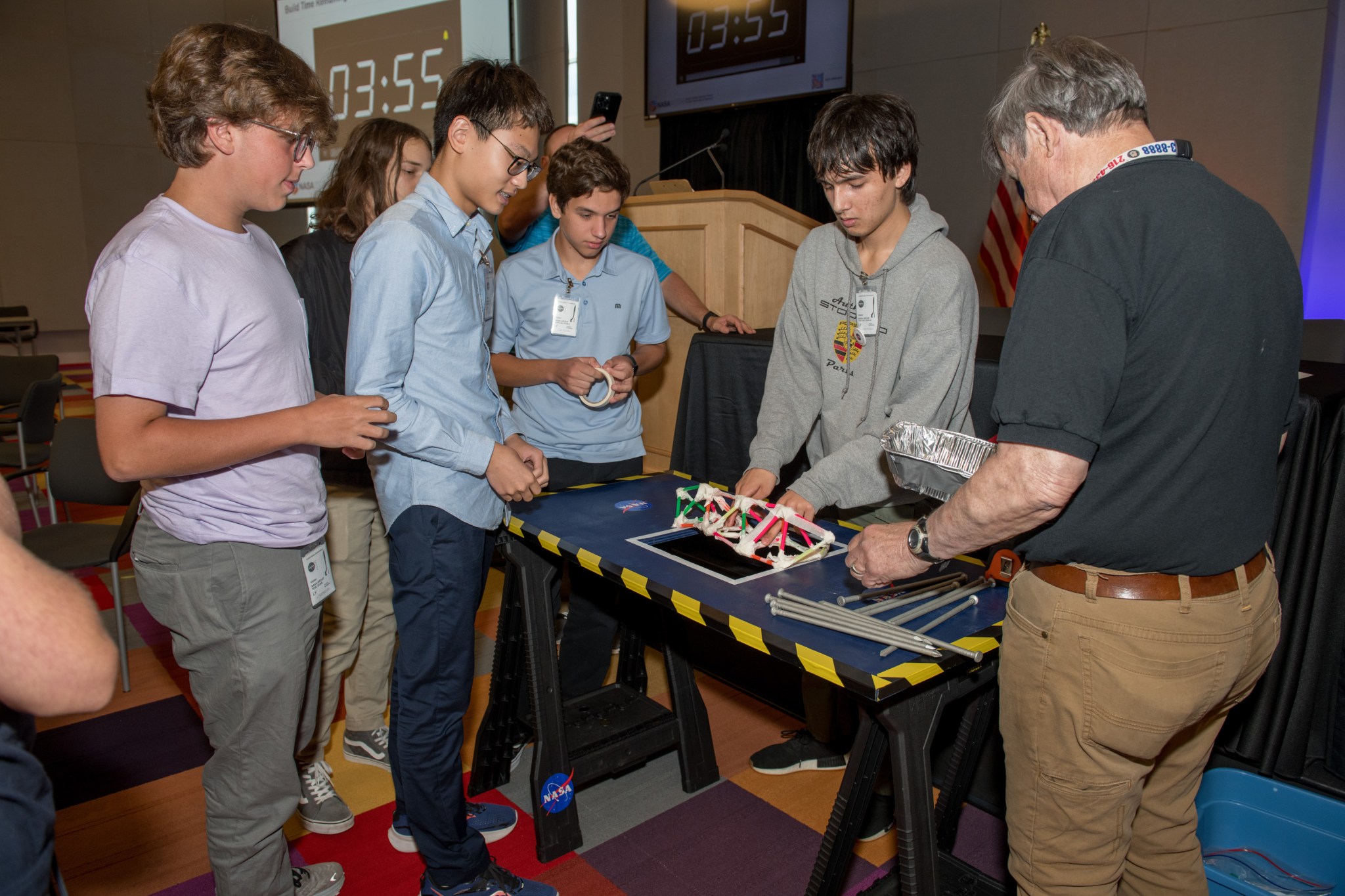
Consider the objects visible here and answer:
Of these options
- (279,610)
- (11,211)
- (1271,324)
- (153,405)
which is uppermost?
(11,211)

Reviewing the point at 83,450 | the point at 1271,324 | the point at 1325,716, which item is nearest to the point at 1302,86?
the point at 1325,716

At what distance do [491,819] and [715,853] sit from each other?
55 centimetres

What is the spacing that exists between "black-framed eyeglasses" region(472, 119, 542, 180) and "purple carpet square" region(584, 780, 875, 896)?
152 cm

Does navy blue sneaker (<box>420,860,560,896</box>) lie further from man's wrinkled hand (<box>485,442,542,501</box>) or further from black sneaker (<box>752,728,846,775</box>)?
man's wrinkled hand (<box>485,442,542,501</box>)

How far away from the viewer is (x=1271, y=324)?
41.3 inches

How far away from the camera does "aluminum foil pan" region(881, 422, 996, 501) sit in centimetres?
126

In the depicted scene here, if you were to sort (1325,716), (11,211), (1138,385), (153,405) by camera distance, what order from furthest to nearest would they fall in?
(11,211) → (1325,716) → (153,405) → (1138,385)

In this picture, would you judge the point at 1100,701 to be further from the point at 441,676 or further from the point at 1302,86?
the point at 1302,86

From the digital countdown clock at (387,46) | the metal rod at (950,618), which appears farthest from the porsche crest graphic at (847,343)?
the digital countdown clock at (387,46)

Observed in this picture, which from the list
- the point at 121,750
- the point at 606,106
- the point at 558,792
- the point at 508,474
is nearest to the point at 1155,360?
the point at 508,474

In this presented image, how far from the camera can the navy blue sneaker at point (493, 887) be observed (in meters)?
1.68

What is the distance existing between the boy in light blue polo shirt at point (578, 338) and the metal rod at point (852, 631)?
1.00 m

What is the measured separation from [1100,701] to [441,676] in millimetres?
1139

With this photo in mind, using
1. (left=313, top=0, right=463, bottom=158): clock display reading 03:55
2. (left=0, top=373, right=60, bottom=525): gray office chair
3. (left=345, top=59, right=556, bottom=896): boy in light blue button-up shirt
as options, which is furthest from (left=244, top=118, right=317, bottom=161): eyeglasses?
(left=313, top=0, right=463, bottom=158): clock display reading 03:55
